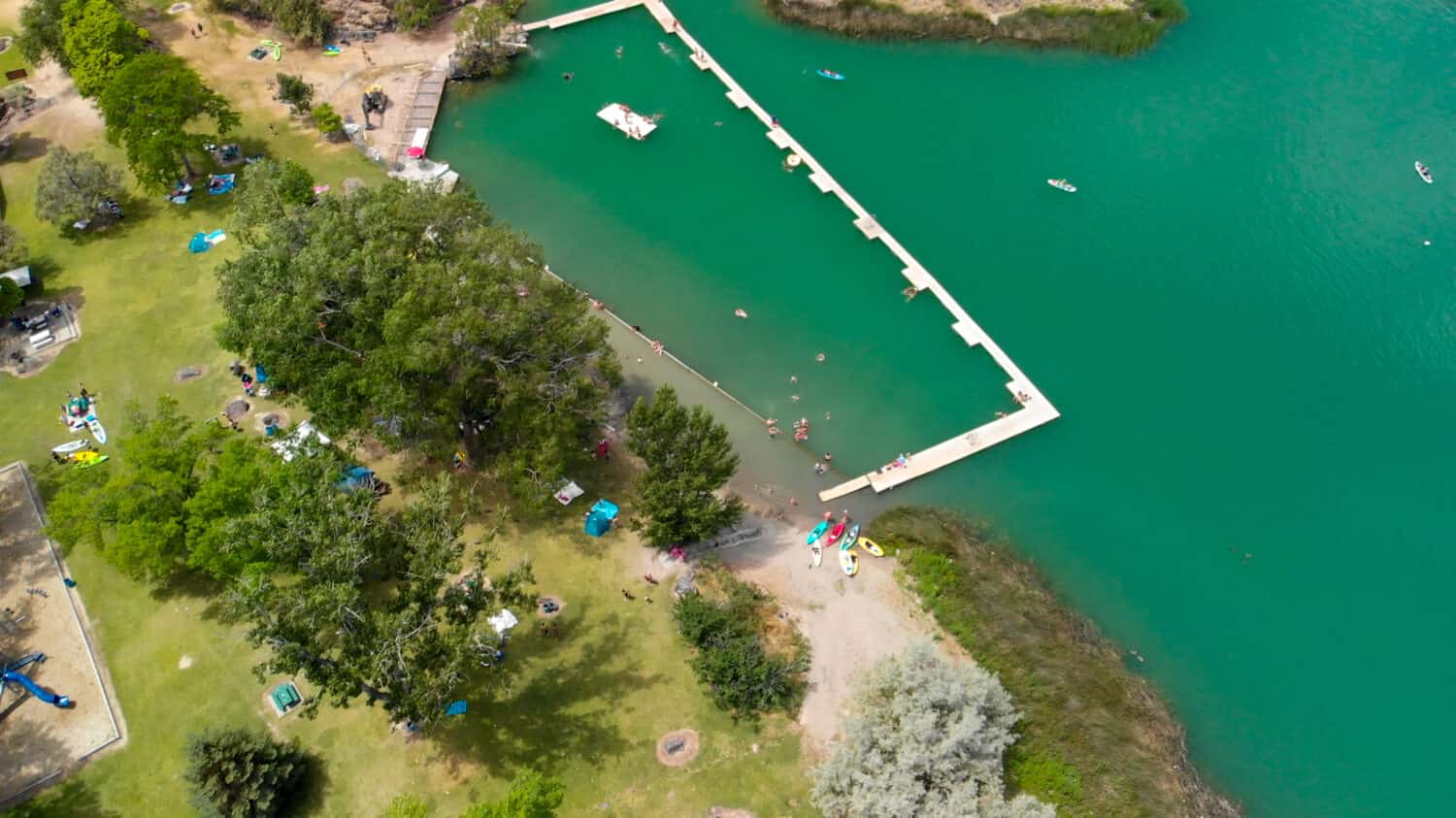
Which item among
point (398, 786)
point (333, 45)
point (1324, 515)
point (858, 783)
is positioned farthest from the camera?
point (333, 45)

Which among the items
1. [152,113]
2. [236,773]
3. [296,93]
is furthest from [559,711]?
[296,93]

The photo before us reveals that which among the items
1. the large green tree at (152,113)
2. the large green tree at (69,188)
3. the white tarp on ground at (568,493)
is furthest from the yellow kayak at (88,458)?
the white tarp on ground at (568,493)

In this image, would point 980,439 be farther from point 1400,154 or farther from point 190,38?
point 190,38

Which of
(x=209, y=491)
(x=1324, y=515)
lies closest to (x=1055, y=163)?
(x=1324, y=515)

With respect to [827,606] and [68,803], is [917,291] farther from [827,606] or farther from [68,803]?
[68,803]

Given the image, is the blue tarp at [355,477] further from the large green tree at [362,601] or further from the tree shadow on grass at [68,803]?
the tree shadow on grass at [68,803]

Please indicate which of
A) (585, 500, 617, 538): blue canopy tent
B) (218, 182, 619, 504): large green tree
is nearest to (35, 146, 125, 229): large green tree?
(218, 182, 619, 504): large green tree
